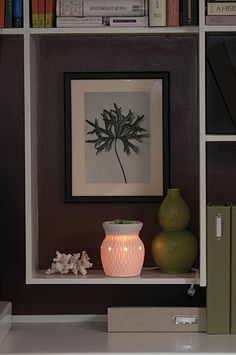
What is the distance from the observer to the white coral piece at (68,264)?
2.56 meters

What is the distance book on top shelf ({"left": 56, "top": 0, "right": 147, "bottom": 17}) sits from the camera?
2.49 meters

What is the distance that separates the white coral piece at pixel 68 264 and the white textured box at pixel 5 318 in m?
0.17

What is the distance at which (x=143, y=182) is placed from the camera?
105 inches

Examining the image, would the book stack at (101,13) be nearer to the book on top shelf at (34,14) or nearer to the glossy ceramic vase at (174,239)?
the book on top shelf at (34,14)

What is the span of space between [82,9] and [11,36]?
0.30 metres

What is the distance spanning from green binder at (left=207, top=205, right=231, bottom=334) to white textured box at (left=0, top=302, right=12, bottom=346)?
0.63 metres

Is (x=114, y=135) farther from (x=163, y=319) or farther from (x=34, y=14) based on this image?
(x=163, y=319)

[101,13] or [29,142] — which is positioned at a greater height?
[101,13]

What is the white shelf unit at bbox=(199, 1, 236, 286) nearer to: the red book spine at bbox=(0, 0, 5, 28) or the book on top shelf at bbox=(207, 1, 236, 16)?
the book on top shelf at bbox=(207, 1, 236, 16)

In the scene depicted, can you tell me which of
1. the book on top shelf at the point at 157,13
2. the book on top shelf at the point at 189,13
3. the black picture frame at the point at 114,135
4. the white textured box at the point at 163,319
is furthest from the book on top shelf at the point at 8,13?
the white textured box at the point at 163,319

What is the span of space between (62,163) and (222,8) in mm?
741

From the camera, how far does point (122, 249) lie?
8.17 feet

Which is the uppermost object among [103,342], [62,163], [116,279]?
[62,163]

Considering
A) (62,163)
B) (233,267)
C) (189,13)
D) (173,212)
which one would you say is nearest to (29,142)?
(62,163)
